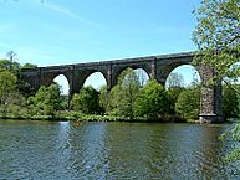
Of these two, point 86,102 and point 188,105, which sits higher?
point 86,102

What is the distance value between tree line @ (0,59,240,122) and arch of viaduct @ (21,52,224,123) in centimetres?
195

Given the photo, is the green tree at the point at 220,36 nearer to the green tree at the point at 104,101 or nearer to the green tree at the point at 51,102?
the green tree at the point at 51,102

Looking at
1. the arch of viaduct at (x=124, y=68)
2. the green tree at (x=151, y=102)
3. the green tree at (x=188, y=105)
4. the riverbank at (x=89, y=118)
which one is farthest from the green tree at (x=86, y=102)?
the green tree at (x=188, y=105)

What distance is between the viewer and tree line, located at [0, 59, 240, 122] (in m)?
57.8

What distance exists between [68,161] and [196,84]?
9383mm

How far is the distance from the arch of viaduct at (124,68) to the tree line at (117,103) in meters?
1.95

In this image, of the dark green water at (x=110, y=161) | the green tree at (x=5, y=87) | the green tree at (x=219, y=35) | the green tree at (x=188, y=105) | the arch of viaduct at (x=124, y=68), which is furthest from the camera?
the green tree at (x=5, y=87)

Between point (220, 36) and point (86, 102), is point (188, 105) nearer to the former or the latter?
point (86, 102)

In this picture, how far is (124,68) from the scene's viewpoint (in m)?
67.7

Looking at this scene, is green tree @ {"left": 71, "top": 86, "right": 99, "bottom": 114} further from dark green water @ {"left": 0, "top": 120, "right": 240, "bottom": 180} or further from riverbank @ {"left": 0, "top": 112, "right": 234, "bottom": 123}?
dark green water @ {"left": 0, "top": 120, "right": 240, "bottom": 180}

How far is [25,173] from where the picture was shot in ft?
44.2

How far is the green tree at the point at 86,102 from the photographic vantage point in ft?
222

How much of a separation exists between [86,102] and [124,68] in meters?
9.48

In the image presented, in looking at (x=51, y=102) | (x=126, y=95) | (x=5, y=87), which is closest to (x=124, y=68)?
(x=126, y=95)
